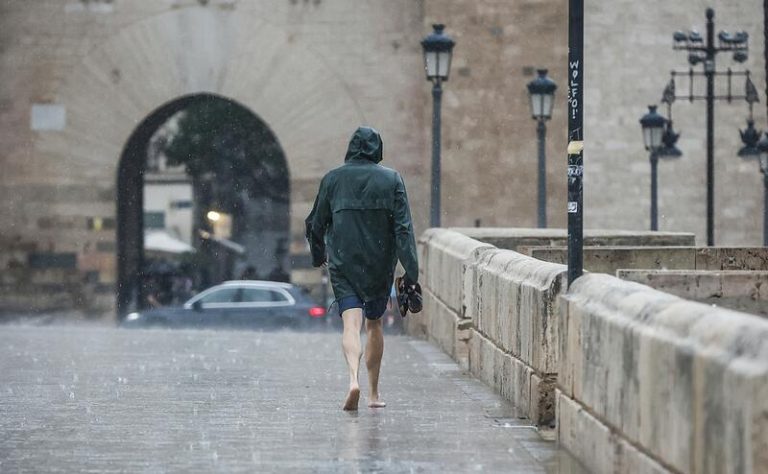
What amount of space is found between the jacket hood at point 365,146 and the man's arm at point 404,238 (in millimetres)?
206

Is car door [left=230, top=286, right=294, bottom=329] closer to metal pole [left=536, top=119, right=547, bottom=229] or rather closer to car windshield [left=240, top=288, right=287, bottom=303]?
car windshield [left=240, top=288, right=287, bottom=303]

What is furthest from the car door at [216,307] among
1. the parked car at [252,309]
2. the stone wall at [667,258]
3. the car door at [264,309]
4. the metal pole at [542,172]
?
the stone wall at [667,258]

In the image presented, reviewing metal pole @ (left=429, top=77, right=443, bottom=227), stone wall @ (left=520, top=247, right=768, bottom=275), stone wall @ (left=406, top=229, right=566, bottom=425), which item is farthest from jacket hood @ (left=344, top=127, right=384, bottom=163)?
metal pole @ (left=429, top=77, right=443, bottom=227)

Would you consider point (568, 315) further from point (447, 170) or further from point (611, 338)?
point (447, 170)

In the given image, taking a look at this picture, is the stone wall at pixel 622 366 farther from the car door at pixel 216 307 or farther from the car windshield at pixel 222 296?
the car windshield at pixel 222 296

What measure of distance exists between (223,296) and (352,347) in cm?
1643

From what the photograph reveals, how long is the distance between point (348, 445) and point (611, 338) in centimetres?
157

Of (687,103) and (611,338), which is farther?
(687,103)

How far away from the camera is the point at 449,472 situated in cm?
647

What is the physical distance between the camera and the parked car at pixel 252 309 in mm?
23938

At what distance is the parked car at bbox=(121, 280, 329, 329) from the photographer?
23.9m

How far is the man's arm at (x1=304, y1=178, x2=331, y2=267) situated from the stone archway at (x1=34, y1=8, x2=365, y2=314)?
18.4m

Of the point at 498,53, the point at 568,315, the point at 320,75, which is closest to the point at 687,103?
the point at 498,53

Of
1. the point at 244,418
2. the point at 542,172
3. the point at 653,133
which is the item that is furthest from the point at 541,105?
the point at 244,418
